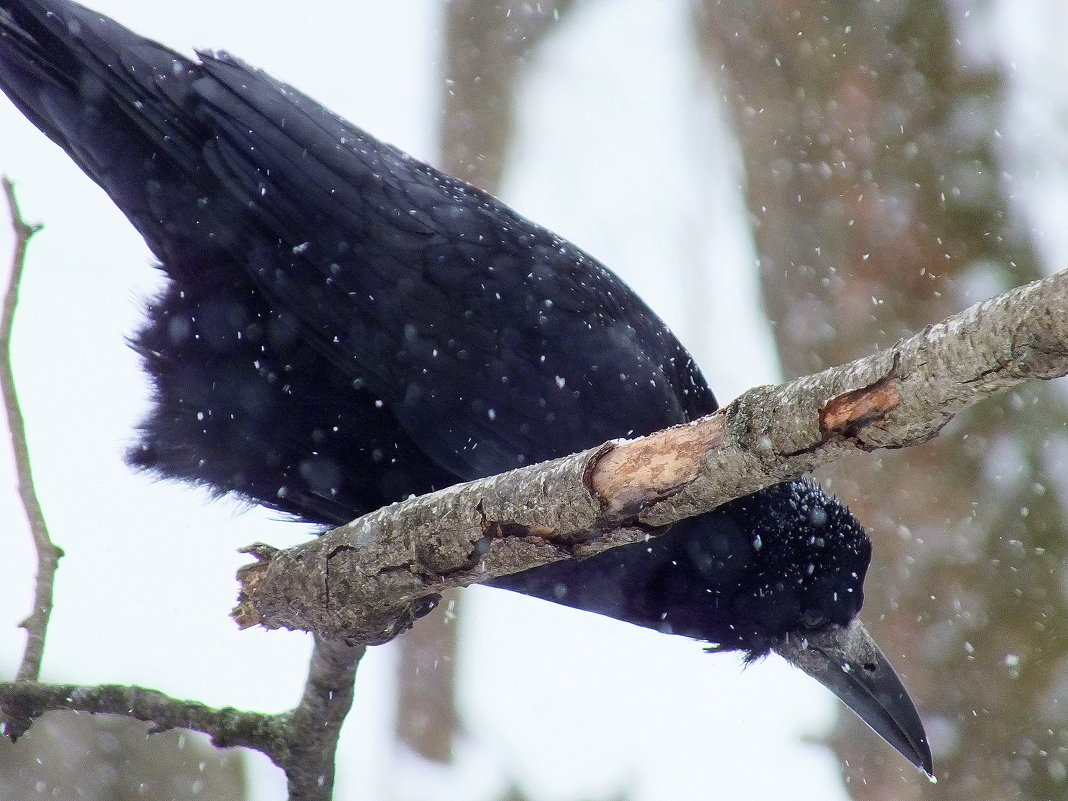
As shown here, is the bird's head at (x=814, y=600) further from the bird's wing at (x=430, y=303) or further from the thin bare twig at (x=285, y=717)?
the thin bare twig at (x=285, y=717)

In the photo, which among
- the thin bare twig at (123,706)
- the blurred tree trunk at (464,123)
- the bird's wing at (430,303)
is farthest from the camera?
the blurred tree trunk at (464,123)

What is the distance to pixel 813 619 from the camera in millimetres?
3039

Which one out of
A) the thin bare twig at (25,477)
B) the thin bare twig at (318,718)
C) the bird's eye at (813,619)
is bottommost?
the thin bare twig at (318,718)

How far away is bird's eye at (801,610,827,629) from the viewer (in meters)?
3.03

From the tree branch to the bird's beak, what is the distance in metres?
1.43

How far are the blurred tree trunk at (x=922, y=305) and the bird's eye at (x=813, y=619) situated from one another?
109cm

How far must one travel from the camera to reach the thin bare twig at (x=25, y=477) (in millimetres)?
2334

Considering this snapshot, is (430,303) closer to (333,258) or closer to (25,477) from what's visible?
(333,258)

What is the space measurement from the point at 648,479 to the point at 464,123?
415cm

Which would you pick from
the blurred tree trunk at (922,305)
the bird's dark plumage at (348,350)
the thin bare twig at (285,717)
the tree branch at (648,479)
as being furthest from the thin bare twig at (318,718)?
the blurred tree trunk at (922,305)

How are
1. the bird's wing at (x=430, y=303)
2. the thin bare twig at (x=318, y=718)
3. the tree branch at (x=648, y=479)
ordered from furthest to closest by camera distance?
1. the bird's wing at (x=430, y=303)
2. the thin bare twig at (x=318, y=718)
3. the tree branch at (x=648, y=479)

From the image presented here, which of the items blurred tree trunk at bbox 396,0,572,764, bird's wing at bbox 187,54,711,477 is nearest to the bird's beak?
bird's wing at bbox 187,54,711,477

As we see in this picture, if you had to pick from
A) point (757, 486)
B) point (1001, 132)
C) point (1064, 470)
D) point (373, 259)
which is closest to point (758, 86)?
point (1001, 132)

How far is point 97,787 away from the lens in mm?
3797
